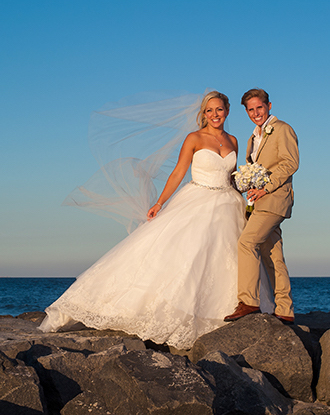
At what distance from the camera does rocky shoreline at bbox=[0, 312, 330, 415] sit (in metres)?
3.35

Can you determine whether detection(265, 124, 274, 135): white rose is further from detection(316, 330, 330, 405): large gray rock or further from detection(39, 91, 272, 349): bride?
detection(316, 330, 330, 405): large gray rock

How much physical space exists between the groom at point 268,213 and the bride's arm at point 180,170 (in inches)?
33.3

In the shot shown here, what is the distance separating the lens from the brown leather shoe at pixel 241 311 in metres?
5.25

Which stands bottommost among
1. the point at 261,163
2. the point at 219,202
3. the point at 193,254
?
the point at 193,254

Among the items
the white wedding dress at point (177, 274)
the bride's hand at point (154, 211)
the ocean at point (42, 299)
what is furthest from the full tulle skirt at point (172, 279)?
the ocean at point (42, 299)

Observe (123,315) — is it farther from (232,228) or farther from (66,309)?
(232,228)

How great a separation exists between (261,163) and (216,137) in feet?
2.60

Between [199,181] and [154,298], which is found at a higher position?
[199,181]

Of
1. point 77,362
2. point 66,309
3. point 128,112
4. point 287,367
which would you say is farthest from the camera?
point 128,112

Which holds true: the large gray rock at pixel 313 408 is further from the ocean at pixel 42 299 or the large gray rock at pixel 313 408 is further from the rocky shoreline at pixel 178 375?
the ocean at pixel 42 299

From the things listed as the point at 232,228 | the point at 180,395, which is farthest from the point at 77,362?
the point at 232,228

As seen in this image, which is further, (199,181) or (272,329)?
(199,181)

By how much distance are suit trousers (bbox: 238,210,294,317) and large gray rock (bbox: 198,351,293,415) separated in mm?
1353

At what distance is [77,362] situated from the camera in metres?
4.12
